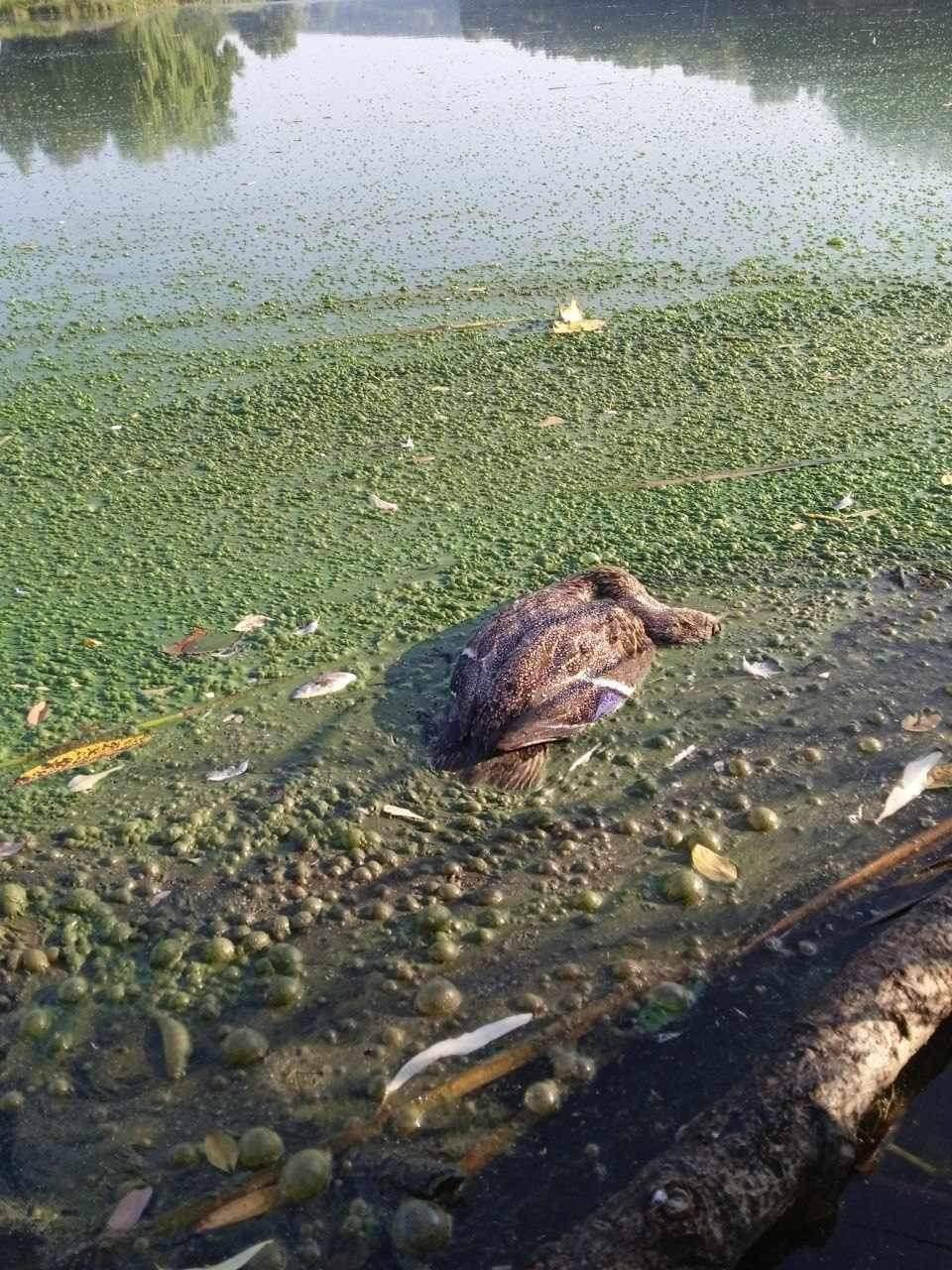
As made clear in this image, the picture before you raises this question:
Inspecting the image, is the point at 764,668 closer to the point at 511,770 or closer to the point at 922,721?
the point at 922,721

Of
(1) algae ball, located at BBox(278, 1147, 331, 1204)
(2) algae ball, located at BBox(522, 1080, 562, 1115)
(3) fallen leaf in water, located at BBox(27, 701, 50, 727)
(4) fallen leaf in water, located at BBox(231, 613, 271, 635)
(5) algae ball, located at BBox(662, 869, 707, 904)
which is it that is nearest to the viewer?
(1) algae ball, located at BBox(278, 1147, 331, 1204)

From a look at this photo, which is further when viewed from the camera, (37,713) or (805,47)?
(805,47)

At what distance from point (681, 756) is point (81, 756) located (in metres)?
1.81

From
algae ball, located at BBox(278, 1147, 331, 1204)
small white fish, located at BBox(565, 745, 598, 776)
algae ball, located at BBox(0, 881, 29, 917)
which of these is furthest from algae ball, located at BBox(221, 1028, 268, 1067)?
small white fish, located at BBox(565, 745, 598, 776)

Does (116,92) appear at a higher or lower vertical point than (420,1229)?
higher

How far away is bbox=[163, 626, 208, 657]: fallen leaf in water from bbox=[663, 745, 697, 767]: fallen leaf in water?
1.69 m

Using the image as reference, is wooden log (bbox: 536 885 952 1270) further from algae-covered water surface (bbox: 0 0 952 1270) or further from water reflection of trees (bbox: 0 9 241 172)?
water reflection of trees (bbox: 0 9 241 172)

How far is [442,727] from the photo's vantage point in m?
3.34

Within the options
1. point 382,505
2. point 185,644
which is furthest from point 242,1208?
point 382,505

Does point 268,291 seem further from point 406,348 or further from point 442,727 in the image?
point 442,727

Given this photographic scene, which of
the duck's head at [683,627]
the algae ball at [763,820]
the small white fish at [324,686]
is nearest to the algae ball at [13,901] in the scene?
the small white fish at [324,686]

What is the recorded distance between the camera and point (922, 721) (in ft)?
10.6

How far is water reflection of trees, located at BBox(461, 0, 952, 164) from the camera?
11.5 m

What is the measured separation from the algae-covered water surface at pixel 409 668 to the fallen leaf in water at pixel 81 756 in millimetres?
13
